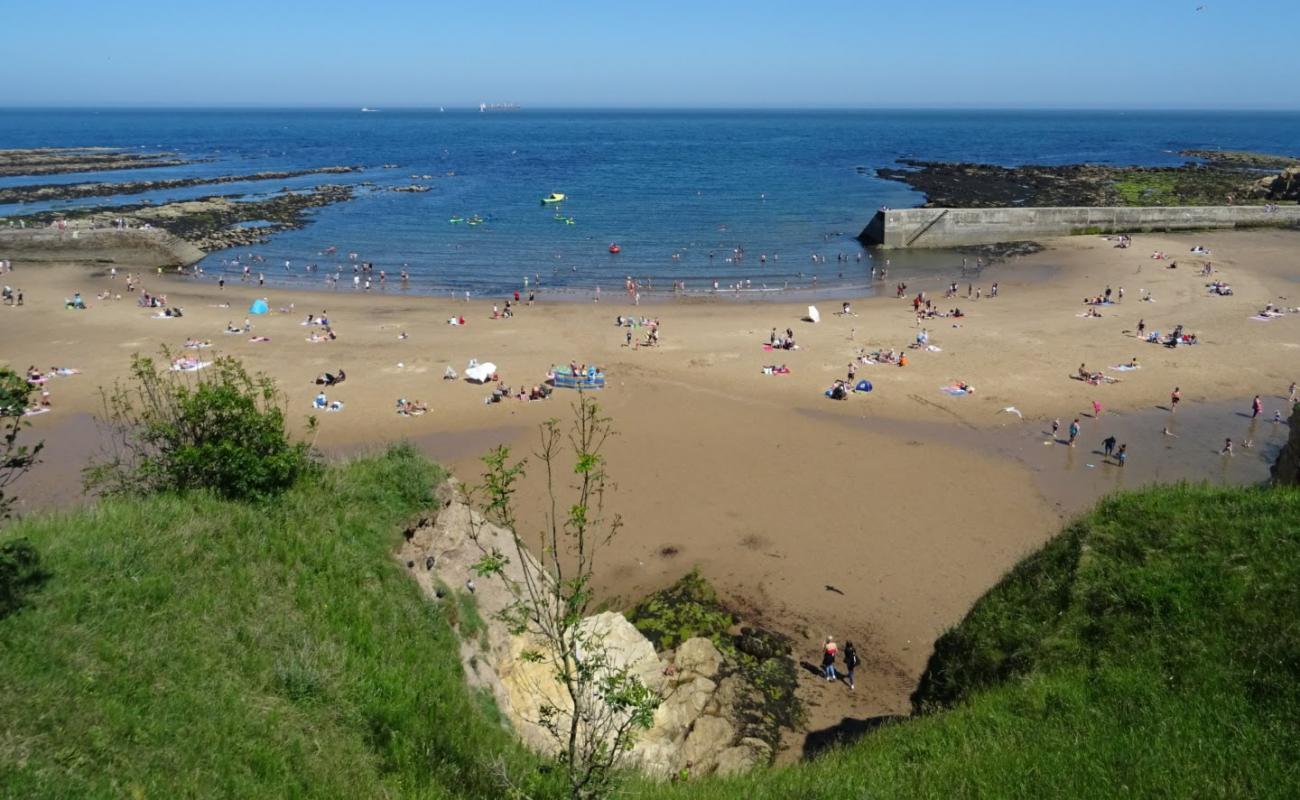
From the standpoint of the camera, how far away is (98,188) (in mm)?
78438

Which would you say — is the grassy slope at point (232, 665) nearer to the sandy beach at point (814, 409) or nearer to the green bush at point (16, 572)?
the green bush at point (16, 572)

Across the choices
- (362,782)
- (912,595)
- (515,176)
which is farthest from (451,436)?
(515,176)

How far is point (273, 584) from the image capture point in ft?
32.7

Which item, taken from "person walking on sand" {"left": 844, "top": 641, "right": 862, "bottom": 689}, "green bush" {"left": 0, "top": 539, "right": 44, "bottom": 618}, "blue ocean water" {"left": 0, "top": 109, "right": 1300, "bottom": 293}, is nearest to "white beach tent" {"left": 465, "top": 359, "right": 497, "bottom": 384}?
"blue ocean water" {"left": 0, "top": 109, "right": 1300, "bottom": 293}

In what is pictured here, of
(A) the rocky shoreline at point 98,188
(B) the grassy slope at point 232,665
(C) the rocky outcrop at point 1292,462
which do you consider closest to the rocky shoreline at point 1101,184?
(C) the rocky outcrop at point 1292,462

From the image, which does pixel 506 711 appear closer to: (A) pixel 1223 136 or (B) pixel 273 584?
(B) pixel 273 584

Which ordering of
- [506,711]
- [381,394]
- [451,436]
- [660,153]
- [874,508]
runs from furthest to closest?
[660,153]
[381,394]
[451,436]
[874,508]
[506,711]

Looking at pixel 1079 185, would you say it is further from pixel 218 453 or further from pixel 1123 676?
pixel 218 453

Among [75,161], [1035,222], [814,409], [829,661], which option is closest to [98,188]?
[75,161]

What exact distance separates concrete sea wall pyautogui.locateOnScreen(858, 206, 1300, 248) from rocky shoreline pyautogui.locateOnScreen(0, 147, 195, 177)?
306ft

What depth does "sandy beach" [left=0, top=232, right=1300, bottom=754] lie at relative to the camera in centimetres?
1792

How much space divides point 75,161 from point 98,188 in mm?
36829

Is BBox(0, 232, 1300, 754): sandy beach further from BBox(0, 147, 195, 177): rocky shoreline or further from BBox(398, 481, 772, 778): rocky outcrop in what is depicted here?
BBox(0, 147, 195, 177): rocky shoreline

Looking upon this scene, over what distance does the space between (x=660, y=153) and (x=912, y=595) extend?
11915 cm
